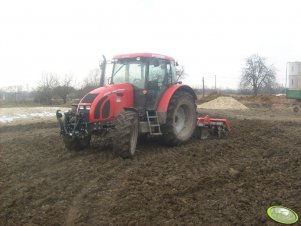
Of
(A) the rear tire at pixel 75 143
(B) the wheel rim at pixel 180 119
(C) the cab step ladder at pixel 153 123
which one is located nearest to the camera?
(A) the rear tire at pixel 75 143

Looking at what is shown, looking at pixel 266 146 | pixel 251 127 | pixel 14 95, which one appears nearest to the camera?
pixel 266 146

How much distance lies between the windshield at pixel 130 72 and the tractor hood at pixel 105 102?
1.57ft

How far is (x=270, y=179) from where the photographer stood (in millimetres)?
6855

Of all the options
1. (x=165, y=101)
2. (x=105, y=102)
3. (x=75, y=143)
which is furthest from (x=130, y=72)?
(x=75, y=143)

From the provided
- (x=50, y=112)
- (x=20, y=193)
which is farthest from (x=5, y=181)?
(x=50, y=112)

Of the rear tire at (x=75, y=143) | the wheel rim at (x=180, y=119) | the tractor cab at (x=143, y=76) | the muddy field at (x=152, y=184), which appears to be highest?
the tractor cab at (x=143, y=76)

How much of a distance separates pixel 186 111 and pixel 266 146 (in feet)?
8.03

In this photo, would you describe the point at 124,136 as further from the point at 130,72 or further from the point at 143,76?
the point at 130,72

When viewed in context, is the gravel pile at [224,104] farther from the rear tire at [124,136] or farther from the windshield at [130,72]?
the rear tire at [124,136]

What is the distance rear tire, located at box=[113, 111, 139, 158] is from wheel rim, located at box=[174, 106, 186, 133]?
2492mm

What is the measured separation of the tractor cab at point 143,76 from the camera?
9.66m

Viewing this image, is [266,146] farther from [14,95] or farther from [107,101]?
[14,95]

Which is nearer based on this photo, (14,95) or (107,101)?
(107,101)

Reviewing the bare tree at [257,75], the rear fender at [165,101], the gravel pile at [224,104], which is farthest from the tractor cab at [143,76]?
the bare tree at [257,75]
